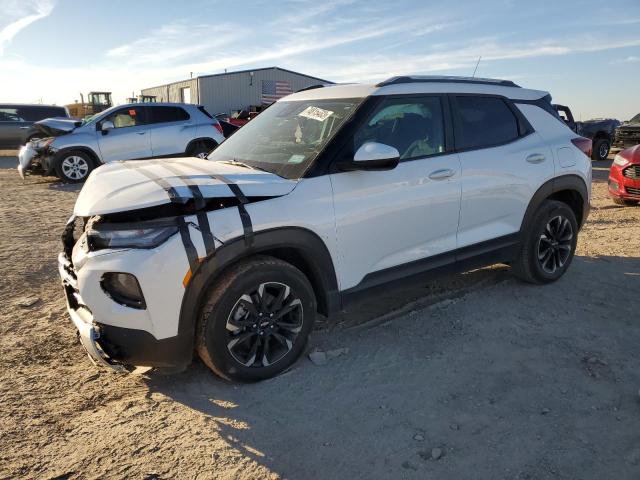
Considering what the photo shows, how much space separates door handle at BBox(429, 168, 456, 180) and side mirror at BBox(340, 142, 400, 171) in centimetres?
55

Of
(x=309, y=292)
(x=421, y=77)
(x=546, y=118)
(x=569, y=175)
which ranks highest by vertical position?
(x=421, y=77)

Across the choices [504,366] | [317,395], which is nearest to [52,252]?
[317,395]

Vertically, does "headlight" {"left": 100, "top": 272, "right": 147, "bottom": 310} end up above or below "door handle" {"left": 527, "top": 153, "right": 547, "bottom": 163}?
below

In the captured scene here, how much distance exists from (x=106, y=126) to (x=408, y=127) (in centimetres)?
907

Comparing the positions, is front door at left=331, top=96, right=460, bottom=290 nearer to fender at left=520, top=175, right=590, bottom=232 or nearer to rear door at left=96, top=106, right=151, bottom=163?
fender at left=520, top=175, right=590, bottom=232

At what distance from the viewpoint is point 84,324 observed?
281 cm

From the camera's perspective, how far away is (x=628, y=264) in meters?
5.28

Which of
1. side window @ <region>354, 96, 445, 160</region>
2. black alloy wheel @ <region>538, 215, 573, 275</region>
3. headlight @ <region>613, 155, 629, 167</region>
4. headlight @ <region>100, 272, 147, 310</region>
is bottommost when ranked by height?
black alloy wheel @ <region>538, 215, 573, 275</region>

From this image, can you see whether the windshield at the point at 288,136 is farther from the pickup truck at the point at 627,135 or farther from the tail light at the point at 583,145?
the pickup truck at the point at 627,135

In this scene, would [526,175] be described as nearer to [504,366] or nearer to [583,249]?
[504,366]

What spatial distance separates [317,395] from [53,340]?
2.05 metres

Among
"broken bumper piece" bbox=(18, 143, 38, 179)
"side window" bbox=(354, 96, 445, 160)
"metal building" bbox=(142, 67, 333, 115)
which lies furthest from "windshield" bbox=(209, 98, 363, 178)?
"metal building" bbox=(142, 67, 333, 115)

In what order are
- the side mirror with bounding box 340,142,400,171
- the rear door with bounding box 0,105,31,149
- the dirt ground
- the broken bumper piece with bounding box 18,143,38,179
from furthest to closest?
the rear door with bounding box 0,105,31,149, the broken bumper piece with bounding box 18,143,38,179, the side mirror with bounding box 340,142,400,171, the dirt ground

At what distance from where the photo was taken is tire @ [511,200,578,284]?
446 cm
